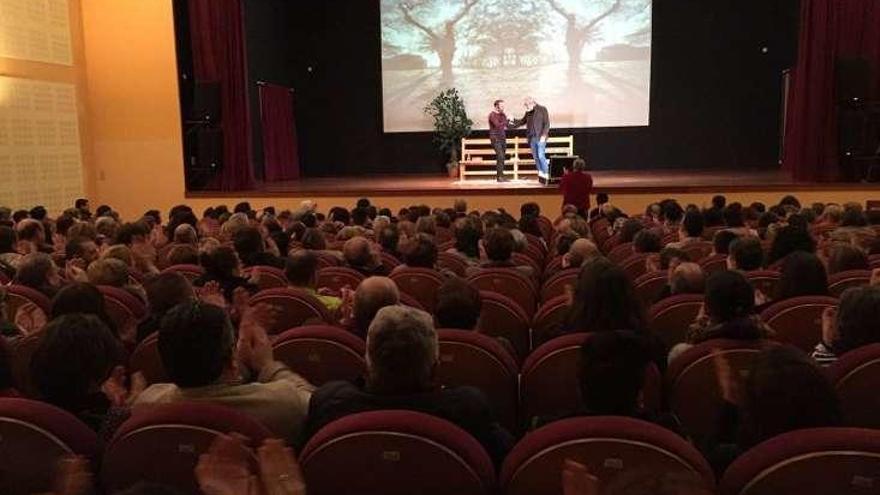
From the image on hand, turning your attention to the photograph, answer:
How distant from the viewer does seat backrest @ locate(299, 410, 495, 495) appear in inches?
70.9

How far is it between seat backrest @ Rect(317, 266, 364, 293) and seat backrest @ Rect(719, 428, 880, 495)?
3.19 m

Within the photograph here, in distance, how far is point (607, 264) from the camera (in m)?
3.29

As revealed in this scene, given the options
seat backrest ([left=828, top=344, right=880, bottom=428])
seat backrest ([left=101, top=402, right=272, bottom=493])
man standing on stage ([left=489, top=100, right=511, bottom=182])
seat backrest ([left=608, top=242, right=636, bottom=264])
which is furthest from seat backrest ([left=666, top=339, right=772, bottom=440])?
man standing on stage ([left=489, top=100, right=511, bottom=182])

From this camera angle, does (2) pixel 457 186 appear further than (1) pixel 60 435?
Yes

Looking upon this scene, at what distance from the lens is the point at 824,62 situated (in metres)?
12.7

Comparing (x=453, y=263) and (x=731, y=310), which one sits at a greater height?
(x=731, y=310)

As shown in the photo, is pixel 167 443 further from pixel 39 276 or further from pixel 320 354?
pixel 39 276

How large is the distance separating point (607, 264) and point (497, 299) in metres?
0.70

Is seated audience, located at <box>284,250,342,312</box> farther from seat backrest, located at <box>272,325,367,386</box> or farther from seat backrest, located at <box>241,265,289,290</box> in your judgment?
seat backrest, located at <box>272,325,367,386</box>

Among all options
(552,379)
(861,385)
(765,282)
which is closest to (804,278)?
(765,282)

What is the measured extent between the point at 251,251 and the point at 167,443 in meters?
3.47

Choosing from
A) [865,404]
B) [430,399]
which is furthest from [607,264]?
[430,399]

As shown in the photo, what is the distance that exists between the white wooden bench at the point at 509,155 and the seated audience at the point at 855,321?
12.1 metres

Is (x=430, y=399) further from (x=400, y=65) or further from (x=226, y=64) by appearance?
(x=400, y=65)
